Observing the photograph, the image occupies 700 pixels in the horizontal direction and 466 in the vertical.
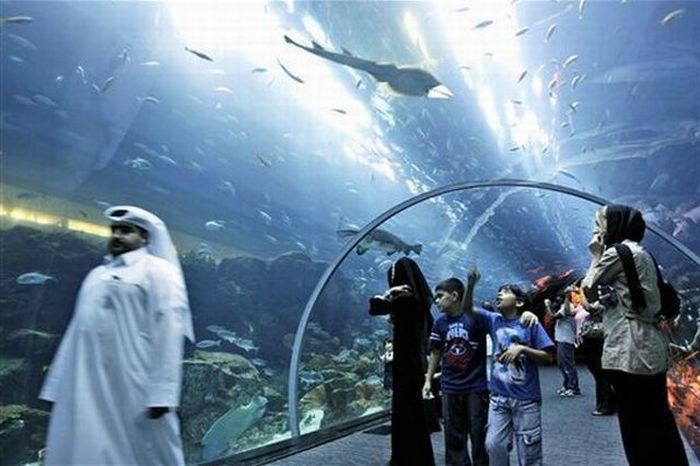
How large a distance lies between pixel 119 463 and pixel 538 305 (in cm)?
1956

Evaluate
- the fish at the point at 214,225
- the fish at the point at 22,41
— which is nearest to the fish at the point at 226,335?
the fish at the point at 214,225

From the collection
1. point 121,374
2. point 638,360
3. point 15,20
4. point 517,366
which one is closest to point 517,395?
point 517,366

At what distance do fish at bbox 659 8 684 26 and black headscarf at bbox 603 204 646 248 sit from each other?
279 inches

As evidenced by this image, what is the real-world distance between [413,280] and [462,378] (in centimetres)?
87

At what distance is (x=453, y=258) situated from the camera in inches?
865

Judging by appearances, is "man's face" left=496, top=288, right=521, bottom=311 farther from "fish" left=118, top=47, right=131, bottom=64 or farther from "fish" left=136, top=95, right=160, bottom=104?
"fish" left=136, top=95, right=160, bottom=104

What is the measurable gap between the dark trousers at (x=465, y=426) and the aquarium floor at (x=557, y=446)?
4.91 ft

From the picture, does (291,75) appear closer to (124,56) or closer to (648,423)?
(124,56)

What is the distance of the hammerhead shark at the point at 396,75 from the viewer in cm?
968

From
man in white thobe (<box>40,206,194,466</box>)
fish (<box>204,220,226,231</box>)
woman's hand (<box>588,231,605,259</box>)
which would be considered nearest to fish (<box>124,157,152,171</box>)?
fish (<box>204,220,226,231</box>)

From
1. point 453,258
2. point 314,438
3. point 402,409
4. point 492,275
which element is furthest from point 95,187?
point 492,275

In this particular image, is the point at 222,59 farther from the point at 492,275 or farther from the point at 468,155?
the point at 492,275

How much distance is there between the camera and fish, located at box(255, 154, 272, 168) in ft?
40.1

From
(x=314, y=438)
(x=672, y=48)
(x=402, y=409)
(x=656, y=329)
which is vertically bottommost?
(x=314, y=438)
